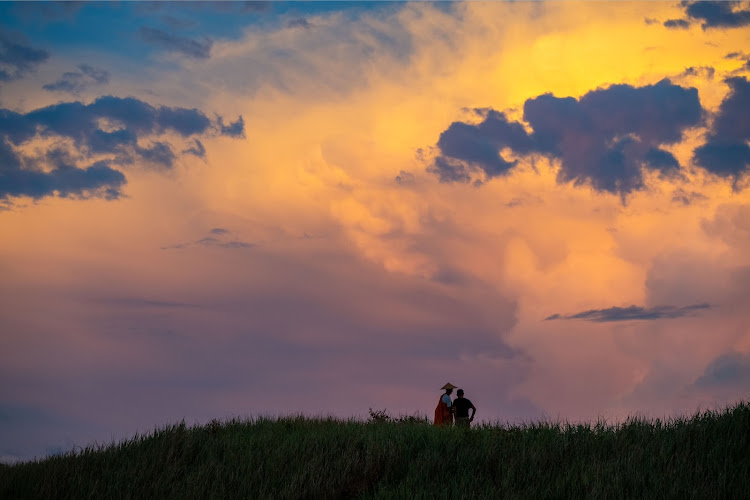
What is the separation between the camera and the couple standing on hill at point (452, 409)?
23.9m

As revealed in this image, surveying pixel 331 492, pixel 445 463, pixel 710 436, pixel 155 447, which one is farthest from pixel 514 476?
pixel 155 447

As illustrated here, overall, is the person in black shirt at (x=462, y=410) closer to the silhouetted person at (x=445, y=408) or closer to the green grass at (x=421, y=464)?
the silhouetted person at (x=445, y=408)

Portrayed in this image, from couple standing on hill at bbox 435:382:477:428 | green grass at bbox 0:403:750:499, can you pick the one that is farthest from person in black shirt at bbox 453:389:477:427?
green grass at bbox 0:403:750:499

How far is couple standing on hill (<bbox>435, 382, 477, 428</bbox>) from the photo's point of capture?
23.9 meters

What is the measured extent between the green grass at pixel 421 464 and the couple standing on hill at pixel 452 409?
2911 mm

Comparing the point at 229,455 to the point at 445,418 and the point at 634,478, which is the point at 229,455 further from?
the point at 634,478

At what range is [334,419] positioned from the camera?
2461 centimetres

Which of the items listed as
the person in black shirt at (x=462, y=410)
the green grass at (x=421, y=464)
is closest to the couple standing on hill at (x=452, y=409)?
the person in black shirt at (x=462, y=410)

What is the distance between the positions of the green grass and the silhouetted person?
3.19 m

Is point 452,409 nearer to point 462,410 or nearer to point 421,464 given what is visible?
point 462,410

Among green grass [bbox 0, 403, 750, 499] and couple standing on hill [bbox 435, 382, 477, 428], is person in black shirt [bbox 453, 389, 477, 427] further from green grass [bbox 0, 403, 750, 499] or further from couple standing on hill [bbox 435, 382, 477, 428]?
green grass [bbox 0, 403, 750, 499]

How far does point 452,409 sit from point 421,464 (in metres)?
6.91

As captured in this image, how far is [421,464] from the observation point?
17406mm

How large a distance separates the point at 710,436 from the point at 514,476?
5.71 meters
